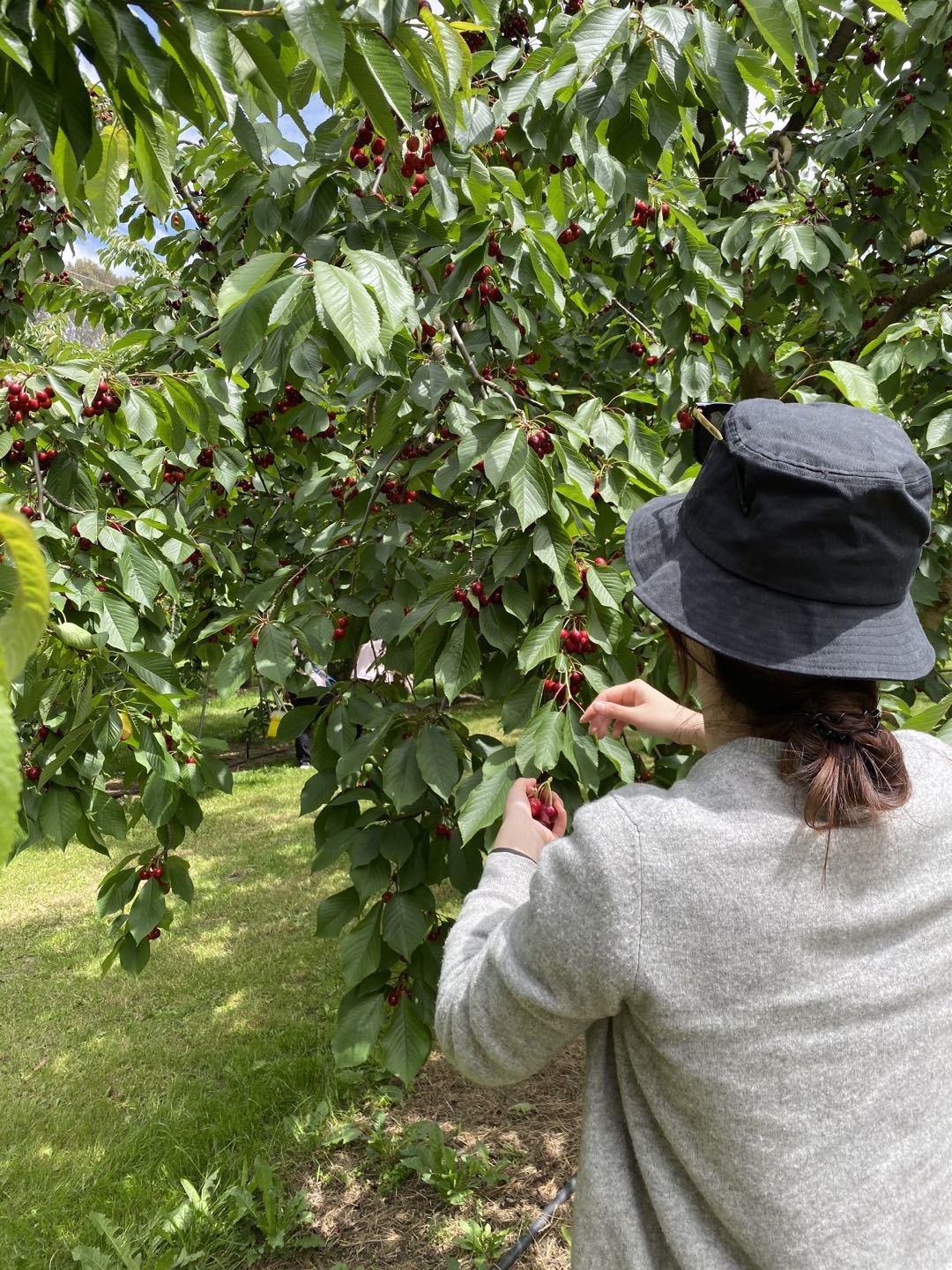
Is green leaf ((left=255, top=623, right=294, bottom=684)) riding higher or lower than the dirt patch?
higher

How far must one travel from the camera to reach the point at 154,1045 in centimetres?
408

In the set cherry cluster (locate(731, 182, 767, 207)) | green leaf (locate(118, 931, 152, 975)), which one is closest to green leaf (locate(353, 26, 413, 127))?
green leaf (locate(118, 931, 152, 975))

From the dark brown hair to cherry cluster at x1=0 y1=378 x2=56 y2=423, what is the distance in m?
1.72

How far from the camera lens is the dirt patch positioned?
8.95 feet

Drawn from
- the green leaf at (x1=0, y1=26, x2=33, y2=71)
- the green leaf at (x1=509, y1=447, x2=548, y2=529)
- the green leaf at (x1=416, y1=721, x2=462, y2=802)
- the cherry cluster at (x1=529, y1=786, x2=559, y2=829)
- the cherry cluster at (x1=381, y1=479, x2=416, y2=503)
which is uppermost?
the green leaf at (x1=0, y1=26, x2=33, y2=71)

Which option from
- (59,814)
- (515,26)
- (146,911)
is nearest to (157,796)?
(59,814)

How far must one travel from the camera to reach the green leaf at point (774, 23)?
1.24 meters

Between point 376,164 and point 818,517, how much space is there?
52.8 inches

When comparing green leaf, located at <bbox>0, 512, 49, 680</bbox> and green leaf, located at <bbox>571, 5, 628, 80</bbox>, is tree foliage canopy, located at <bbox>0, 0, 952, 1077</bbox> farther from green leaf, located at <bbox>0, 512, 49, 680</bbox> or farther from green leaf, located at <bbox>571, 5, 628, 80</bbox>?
green leaf, located at <bbox>0, 512, 49, 680</bbox>

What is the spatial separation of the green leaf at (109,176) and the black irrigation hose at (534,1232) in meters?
2.50

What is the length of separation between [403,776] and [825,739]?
3.32 feet

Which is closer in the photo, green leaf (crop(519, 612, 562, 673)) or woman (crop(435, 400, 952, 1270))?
woman (crop(435, 400, 952, 1270))

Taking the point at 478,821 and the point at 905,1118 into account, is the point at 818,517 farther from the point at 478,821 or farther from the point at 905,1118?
the point at 478,821

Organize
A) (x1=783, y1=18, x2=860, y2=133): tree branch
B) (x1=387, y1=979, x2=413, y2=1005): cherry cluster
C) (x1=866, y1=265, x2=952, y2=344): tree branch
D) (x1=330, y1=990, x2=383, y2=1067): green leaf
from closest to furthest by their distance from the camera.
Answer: (x1=330, y1=990, x2=383, y2=1067): green leaf, (x1=387, y1=979, x2=413, y2=1005): cherry cluster, (x1=866, y1=265, x2=952, y2=344): tree branch, (x1=783, y1=18, x2=860, y2=133): tree branch
